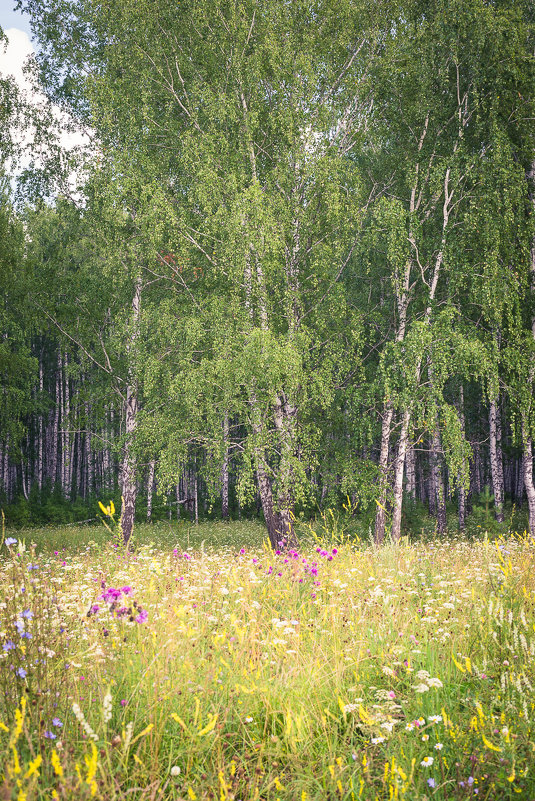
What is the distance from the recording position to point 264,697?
305 cm

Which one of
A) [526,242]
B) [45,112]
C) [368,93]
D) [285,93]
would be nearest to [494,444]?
[526,242]

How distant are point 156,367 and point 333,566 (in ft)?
22.1

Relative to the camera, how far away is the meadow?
8.14 ft

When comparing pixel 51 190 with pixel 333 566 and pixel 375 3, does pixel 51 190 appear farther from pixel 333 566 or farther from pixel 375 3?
pixel 333 566

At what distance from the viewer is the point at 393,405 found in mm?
11227

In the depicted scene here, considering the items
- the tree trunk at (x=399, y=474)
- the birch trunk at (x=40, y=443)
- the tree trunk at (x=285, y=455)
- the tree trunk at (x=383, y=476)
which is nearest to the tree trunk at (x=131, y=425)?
the tree trunk at (x=285, y=455)

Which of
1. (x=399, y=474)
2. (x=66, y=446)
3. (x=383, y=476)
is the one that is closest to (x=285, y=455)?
(x=383, y=476)

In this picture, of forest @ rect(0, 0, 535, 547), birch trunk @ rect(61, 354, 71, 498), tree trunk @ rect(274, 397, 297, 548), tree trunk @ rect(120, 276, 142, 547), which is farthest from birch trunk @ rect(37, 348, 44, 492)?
tree trunk @ rect(274, 397, 297, 548)

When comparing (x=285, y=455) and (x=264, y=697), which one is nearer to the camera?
(x=264, y=697)

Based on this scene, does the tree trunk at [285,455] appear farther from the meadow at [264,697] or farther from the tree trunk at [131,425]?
the meadow at [264,697]

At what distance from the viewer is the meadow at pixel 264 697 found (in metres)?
2.48

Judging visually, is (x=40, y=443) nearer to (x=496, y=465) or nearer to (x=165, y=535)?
(x=165, y=535)

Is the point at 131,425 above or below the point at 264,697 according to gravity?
above

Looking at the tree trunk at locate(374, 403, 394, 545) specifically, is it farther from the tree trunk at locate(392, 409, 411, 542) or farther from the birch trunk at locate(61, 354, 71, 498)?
the birch trunk at locate(61, 354, 71, 498)
